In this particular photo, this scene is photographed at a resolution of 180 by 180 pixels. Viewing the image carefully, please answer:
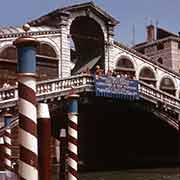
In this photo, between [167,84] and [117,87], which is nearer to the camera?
[117,87]

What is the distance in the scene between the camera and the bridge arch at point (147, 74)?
15.3 metres

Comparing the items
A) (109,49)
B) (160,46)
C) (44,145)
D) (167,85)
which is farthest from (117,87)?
(44,145)

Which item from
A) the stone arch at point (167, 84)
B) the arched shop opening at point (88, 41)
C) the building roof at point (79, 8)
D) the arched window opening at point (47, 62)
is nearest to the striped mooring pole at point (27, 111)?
the arched window opening at point (47, 62)

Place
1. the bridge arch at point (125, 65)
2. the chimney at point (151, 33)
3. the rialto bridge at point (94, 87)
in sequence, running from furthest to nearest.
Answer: the chimney at point (151, 33) < the bridge arch at point (125, 65) < the rialto bridge at point (94, 87)

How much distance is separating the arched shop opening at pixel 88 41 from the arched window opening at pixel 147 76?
1.44 m

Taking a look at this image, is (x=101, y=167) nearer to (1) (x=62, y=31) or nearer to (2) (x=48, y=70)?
(2) (x=48, y=70)

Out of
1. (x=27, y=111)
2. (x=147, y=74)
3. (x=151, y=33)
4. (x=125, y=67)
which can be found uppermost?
(x=151, y=33)

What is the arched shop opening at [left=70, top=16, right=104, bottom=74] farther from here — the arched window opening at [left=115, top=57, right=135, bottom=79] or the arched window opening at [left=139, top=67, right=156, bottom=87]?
the arched window opening at [left=139, top=67, right=156, bottom=87]

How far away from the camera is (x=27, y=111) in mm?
2363

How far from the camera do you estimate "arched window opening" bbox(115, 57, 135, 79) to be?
48.7ft

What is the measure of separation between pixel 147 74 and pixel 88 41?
2.09 meters

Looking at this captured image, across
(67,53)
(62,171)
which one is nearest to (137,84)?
(67,53)

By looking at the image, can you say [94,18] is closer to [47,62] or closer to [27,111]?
[47,62]

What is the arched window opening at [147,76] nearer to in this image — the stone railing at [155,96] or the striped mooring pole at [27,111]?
the stone railing at [155,96]
